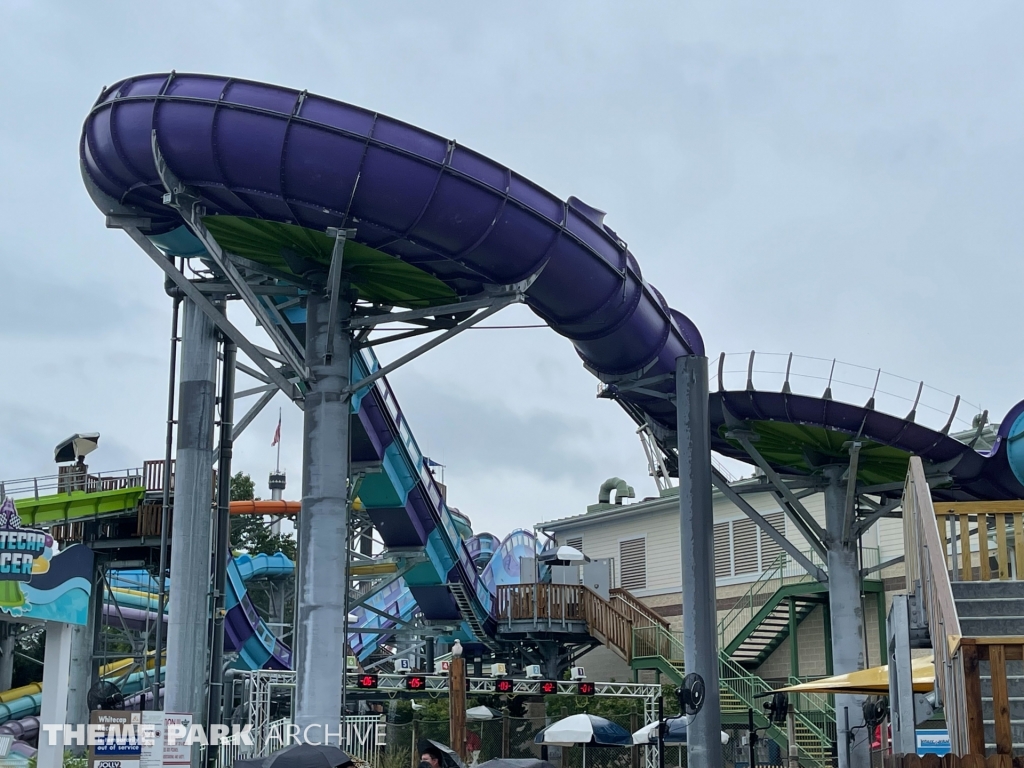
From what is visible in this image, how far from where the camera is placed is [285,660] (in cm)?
3925

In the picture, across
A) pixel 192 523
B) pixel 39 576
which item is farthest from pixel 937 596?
pixel 39 576

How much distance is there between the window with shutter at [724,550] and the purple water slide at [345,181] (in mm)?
21404

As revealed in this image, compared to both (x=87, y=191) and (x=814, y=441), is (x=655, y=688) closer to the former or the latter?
(x=814, y=441)

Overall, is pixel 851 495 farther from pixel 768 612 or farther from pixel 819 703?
pixel 768 612

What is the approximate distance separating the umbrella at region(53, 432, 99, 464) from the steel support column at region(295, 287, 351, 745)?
15.1 m

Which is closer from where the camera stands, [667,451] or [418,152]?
[418,152]

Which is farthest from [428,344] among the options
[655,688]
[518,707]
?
[518,707]

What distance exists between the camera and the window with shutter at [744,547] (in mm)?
39375

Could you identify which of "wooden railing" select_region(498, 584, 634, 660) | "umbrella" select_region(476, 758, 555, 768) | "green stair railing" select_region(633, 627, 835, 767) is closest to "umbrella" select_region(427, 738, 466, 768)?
"umbrella" select_region(476, 758, 555, 768)

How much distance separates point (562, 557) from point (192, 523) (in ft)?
54.8

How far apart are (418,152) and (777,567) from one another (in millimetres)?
22951

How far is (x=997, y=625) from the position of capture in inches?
419

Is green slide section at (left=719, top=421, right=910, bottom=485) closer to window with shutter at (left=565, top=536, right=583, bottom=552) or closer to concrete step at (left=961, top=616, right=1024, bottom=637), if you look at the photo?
concrete step at (left=961, top=616, right=1024, bottom=637)

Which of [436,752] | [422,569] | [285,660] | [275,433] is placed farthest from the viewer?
[275,433]
